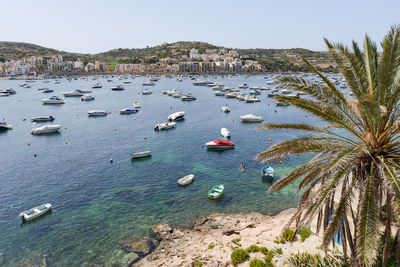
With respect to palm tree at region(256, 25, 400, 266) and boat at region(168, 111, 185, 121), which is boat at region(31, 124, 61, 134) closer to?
boat at region(168, 111, 185, 121)

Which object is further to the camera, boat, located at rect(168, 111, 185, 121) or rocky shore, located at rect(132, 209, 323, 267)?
boat, located at rect(168, 111, 185, 121)

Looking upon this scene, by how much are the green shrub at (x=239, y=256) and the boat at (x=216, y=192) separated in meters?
11.2

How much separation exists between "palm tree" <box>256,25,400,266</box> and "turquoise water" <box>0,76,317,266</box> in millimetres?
16424

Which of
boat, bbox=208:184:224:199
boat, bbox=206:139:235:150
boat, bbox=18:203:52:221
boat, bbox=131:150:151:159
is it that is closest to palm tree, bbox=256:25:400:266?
boat, bbox=208:184:224:199

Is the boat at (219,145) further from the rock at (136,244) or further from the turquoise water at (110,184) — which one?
the rock at (136,244)

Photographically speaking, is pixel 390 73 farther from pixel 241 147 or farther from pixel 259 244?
pixel 241 147

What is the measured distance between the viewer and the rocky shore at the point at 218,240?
1662 cm

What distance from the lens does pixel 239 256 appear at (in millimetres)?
16016

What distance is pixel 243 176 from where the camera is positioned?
3328cm

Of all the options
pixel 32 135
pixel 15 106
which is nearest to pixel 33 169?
pixel 32 135

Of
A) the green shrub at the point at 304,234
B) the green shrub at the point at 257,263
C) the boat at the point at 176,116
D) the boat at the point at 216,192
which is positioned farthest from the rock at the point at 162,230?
the boat at the point at 176,116

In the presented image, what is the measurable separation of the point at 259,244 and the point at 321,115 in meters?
11.5

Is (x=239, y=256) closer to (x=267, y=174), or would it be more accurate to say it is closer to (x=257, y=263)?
(x=257, y=263)

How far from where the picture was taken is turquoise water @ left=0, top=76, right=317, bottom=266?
21688mm
